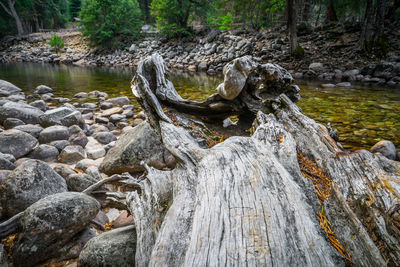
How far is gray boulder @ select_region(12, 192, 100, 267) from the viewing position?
1.81 m

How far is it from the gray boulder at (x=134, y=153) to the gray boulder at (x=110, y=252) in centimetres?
153

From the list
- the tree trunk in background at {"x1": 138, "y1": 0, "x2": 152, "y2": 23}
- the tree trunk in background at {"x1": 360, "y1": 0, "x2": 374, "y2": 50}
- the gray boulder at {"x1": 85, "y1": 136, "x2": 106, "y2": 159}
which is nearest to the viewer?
the gray boulder at {"x1": 85, "y1": 136, "x2": 106, "y2": 159}

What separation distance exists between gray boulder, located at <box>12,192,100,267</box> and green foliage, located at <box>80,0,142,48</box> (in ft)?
90.1

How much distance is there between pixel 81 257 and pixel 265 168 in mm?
1648

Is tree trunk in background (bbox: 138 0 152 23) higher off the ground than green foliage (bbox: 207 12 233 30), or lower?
higher

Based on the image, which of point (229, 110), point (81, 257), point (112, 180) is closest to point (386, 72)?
point (229, 110)

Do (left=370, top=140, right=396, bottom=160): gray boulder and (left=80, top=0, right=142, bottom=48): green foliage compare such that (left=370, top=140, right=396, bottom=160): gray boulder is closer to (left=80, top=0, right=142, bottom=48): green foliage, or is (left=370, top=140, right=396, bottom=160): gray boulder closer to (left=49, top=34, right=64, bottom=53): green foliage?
(left=80, top=0, right=142, bottom=48): green foliage

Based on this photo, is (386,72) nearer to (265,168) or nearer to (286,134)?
(286,134)

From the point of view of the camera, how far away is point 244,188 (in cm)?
143

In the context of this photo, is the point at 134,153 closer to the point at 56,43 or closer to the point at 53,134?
the point at 53,134

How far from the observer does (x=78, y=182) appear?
2.73 m

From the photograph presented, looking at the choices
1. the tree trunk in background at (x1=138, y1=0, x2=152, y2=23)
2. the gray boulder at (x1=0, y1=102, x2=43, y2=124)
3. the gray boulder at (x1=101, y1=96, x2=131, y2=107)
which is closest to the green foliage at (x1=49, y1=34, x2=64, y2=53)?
the tree trunk in background at (x1=138, y1=0, x2=152, y2=23)

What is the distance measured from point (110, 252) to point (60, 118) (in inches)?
159

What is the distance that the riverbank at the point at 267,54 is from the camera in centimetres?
1088
